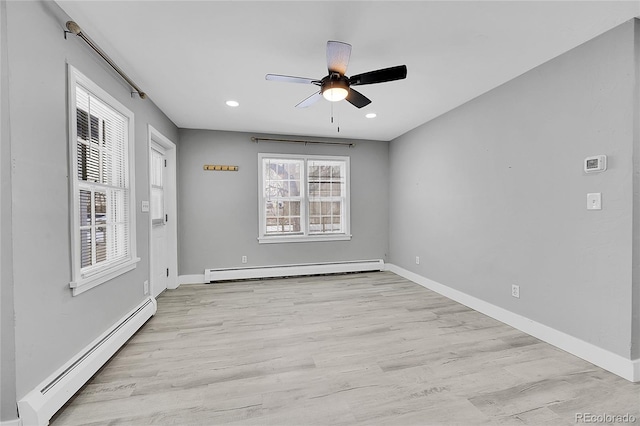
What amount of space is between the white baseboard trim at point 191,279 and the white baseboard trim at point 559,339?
3826 millimetres

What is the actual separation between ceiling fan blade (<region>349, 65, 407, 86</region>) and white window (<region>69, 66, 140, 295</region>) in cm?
207

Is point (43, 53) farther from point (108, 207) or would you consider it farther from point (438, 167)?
point (438, 167)

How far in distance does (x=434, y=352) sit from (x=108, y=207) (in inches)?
126

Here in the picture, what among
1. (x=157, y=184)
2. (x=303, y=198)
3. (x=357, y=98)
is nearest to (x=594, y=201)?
(x=357, y=98)

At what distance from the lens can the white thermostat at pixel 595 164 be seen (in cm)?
A: 207

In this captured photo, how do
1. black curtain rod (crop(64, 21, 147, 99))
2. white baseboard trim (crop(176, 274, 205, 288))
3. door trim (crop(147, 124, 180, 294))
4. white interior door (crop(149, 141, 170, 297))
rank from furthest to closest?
white baseboard trim (crop(176, 274, 205, 288)) < door trim (crop(147, 124, 180, 294)) < white interior door (crop(149, 141, 170, 297)) < black curtain rod (crop(64, 21, 147, 99))

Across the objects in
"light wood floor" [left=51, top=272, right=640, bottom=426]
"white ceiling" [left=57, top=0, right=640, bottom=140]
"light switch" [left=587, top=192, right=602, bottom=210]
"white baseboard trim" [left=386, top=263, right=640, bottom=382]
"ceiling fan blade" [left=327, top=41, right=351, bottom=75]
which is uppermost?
"white ceiling" [left=57, top=0, right=640, bottom=140]

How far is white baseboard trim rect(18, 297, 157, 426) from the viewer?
144 cm

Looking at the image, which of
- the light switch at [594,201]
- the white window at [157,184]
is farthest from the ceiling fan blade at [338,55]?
the white window at [157,184]

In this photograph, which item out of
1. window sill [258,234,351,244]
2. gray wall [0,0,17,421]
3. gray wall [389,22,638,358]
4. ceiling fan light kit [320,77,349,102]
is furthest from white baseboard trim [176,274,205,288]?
gray wall [389,22,638,358]

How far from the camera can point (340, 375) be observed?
6.57ft

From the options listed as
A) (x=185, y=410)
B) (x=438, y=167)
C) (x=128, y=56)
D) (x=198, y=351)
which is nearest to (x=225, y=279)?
(x=198, y=351)

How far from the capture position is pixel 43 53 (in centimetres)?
164

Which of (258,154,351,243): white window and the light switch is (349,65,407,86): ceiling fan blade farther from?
(258,154,351,243): white window
